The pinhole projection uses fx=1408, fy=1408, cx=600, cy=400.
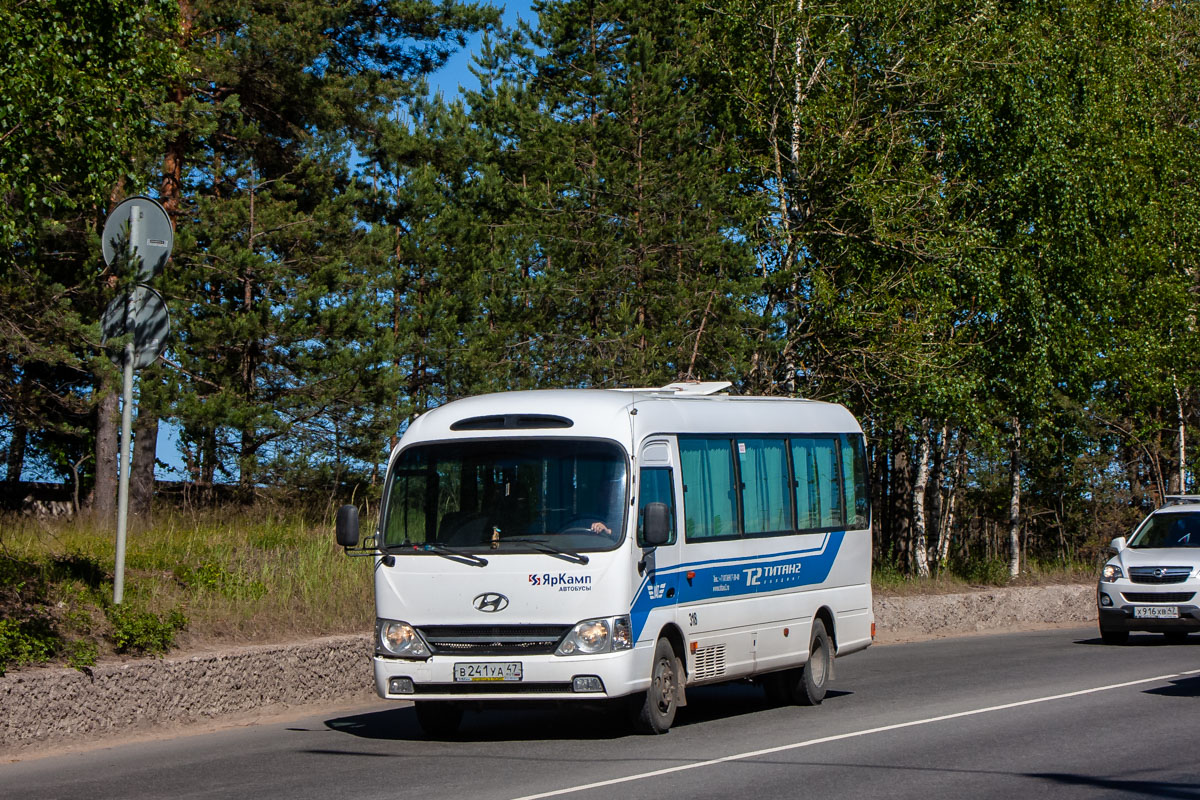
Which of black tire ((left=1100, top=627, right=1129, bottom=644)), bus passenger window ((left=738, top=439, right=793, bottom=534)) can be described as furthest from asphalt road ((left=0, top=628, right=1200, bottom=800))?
black tire ((left=1100, top=627, right=1129, bottom=644))

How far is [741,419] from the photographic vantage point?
45.5 feet

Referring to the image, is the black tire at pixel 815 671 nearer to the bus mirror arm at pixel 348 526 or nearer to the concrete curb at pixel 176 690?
the concrete curb at pixel 176 690

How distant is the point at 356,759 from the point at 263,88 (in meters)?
18.5

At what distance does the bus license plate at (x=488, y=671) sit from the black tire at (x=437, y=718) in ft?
2.70

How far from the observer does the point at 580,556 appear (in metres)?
11.2

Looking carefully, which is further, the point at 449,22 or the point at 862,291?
the point at 449,22

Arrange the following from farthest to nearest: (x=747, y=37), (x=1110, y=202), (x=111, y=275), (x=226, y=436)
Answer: (x=1110, y=202) → (x=747, y=37) → (x=226, y=436) → (x=111, y=275)

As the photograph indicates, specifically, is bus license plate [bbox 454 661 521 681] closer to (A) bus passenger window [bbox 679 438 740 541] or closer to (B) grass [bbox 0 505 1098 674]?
(A) bus passenger window [bbox 679 438 740 541]

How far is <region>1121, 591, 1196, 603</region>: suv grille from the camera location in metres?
21.1

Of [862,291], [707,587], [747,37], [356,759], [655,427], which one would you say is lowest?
[356,759]

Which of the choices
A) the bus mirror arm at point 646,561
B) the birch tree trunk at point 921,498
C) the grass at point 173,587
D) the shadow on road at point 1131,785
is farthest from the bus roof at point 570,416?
the birch tree trunk at point 921,498

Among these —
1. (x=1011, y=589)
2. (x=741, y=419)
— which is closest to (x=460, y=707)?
(x=741, y=419)

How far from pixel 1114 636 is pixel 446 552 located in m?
14.4

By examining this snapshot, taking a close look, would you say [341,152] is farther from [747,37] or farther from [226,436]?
[747,37]
